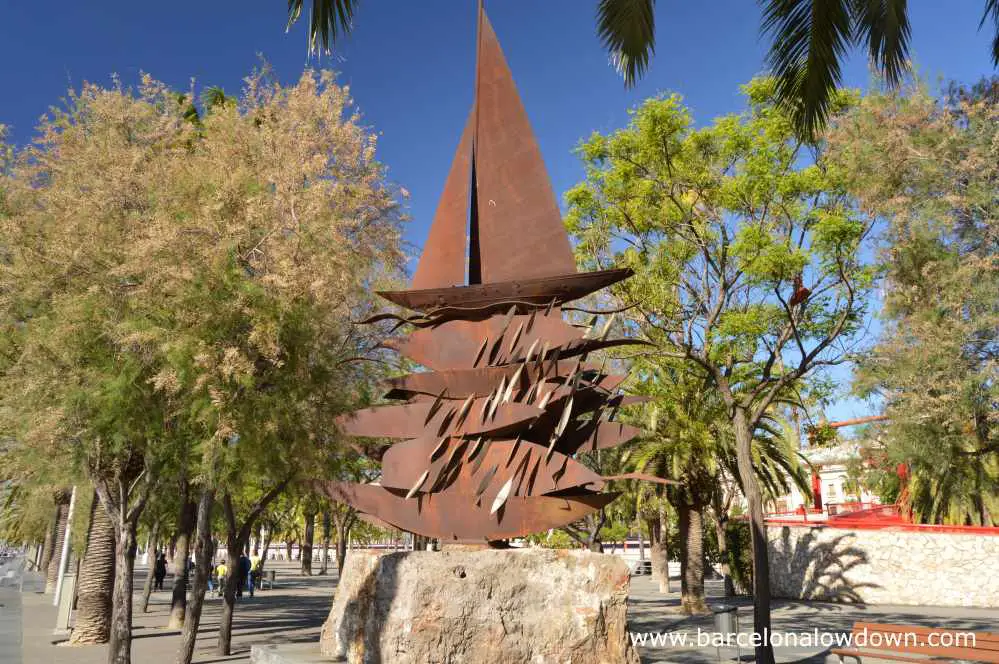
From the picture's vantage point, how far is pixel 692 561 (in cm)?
1977

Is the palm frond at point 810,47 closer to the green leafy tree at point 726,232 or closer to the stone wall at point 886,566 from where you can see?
the green leafy tree at point 726,232

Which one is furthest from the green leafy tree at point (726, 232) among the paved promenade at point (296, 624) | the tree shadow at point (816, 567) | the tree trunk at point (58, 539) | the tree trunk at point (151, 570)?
the tree trunk at point (58, 539)

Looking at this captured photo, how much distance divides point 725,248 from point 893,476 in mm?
20561

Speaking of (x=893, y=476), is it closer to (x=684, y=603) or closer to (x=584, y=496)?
(x=684, y=603)

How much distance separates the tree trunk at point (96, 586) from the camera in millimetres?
14812

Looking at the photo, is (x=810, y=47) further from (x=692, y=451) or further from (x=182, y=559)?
(x=182, y=559)

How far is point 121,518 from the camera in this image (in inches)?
446

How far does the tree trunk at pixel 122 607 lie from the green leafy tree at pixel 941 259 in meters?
16.1

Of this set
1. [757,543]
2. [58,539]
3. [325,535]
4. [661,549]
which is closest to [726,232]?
[757,543]

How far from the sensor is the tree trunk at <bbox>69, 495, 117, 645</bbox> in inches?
583

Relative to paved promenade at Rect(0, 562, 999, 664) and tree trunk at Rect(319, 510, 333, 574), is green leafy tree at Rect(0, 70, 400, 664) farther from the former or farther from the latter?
tree trunk at Rect(319, 510, 333, 574)

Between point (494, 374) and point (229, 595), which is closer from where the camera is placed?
point (494, 374)

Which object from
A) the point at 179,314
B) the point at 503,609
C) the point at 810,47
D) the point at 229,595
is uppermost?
the point at 810,47

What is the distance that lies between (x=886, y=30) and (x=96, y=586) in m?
16.7
